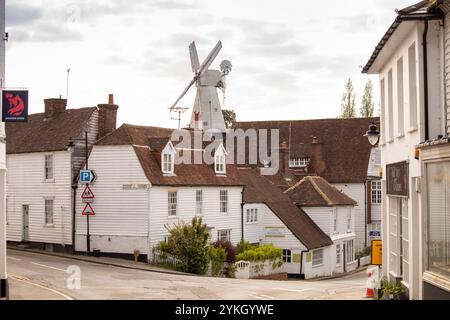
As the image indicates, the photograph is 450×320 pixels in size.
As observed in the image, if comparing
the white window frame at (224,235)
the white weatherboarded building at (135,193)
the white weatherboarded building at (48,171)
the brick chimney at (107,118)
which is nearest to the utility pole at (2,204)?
the white weatherboarded building at (135,193)

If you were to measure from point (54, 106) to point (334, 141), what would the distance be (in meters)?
31.9

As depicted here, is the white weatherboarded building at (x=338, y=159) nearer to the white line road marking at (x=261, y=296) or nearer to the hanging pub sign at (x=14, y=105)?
the white line road marking at (x=261, y=296)

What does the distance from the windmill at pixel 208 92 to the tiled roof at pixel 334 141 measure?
728 cm

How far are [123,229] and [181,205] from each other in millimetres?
3751

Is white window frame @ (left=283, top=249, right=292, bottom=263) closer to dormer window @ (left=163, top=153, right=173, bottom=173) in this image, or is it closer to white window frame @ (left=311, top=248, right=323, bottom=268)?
white window frame @ (left=311, top=248, right=323, bottom=268)

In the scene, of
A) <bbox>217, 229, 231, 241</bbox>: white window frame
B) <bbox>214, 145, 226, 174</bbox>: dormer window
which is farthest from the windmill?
<bbox>217, 229, 231, 241</bbox>: white window frame

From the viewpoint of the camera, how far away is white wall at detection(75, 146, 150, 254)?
37.6m

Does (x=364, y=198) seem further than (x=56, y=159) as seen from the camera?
Yes

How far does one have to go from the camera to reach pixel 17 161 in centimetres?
4238

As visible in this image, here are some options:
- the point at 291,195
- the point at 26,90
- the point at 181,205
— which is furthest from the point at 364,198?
the point at 26,90

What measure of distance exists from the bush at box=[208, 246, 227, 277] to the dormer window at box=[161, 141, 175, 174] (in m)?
5.14

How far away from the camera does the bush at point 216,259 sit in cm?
3722

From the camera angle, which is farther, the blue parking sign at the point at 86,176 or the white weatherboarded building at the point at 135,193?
the blue parking sign at the point at 86,176
